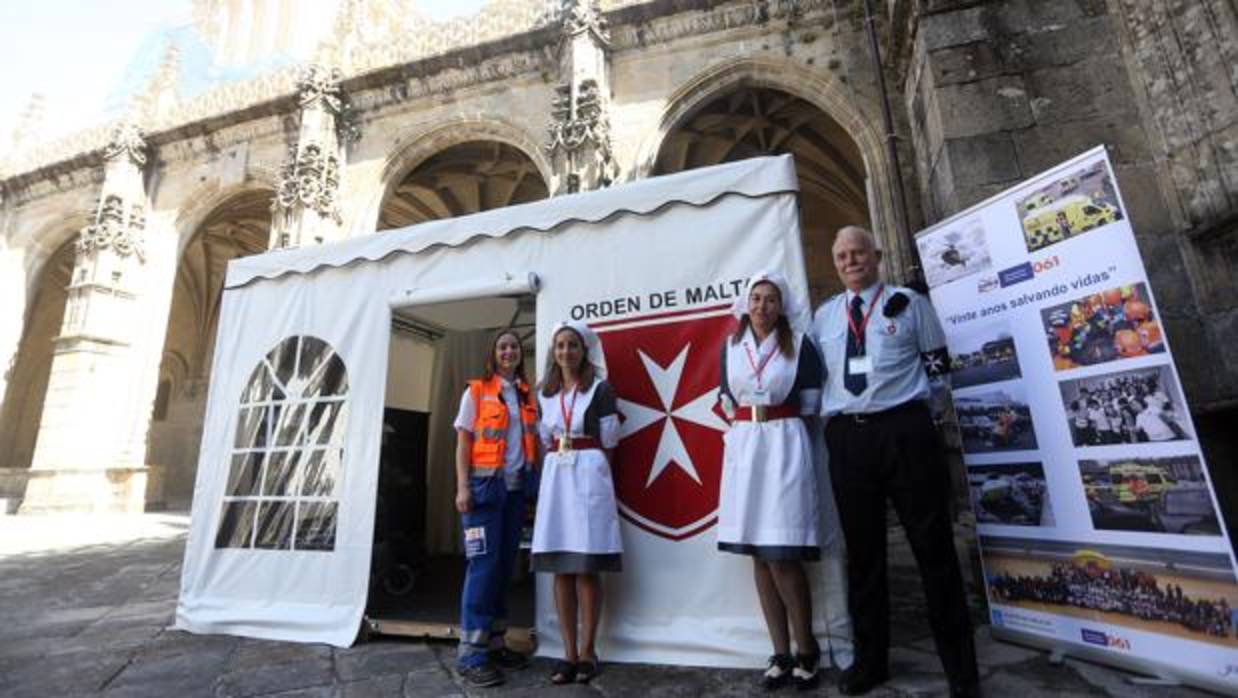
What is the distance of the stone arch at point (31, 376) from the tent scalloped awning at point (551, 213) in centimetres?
1929

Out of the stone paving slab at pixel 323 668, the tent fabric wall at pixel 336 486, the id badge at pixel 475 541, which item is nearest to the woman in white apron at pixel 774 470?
the stone paving slab at pixel 323 668

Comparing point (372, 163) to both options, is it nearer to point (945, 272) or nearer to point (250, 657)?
point (250, 657)

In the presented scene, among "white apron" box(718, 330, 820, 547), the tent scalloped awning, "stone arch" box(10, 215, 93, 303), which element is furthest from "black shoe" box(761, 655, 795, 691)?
"stone arch" box(10, 215, 93, 303)

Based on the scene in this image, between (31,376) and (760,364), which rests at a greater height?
(31,376)

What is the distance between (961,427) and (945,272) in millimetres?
843

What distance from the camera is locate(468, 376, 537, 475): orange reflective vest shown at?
272 cm

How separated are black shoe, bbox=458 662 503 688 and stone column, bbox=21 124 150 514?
463 inches

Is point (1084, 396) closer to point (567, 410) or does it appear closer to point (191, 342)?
point (567, 410)

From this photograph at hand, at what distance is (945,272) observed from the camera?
305 centimetres

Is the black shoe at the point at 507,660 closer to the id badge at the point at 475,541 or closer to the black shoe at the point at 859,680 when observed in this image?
the id badge at the point at 475,541

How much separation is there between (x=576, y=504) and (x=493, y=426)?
1.94 ft

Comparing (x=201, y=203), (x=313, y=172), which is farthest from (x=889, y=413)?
(x=201, y=203)

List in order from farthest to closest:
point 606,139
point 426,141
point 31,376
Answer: point 31,376 < point 426,141 < point 606,139

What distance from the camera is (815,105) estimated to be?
830 centimetres
